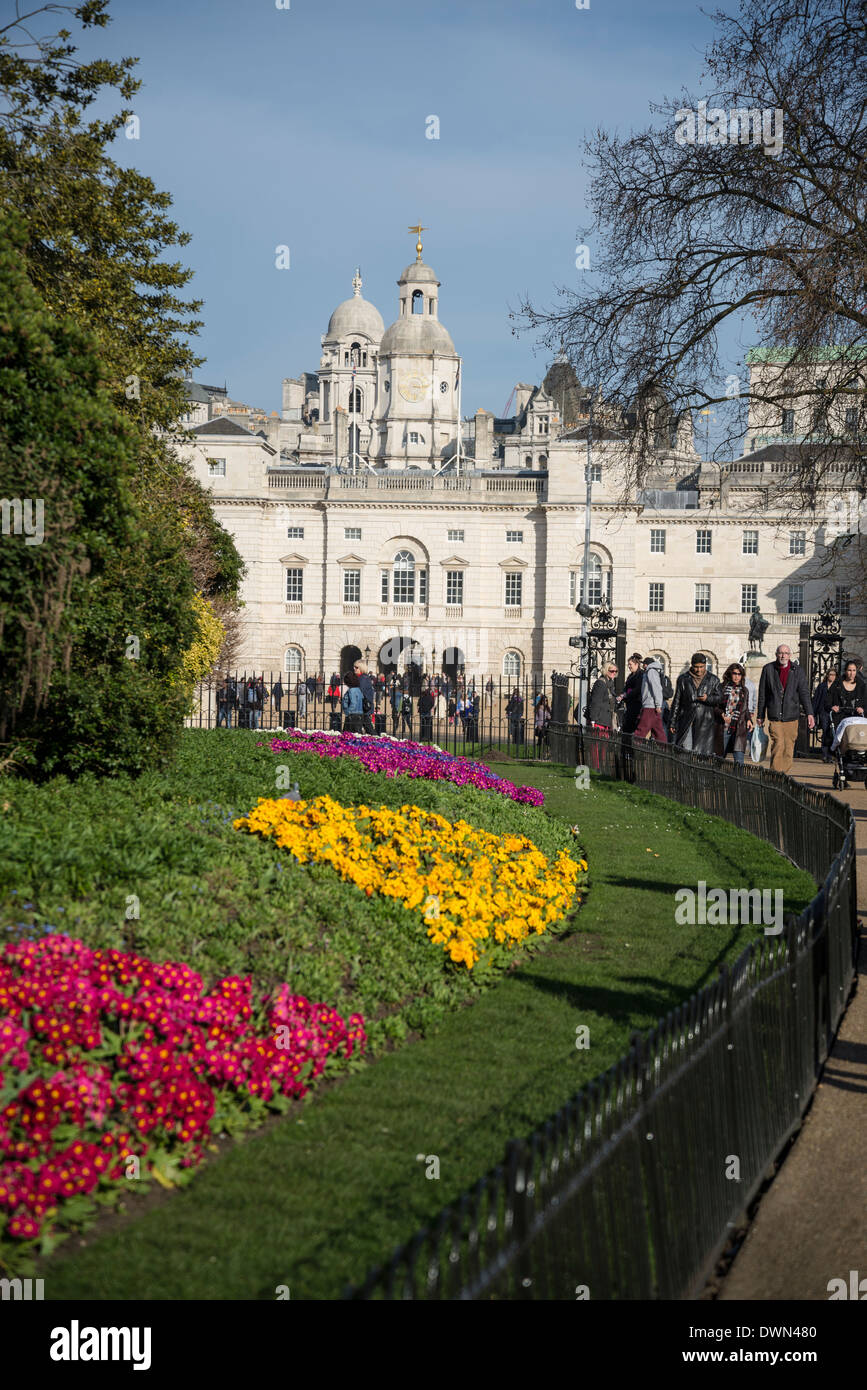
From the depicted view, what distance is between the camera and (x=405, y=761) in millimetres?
13836

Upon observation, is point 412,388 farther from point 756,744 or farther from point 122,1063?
point 122,1063

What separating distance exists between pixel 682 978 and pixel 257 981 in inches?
105

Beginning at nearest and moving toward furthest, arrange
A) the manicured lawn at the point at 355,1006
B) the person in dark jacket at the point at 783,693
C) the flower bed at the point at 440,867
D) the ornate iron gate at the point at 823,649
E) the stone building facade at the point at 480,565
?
the manicured lawn at the point at 355,1006, the flower bed at the point at 440,867, the person in dark jacket at the point at 783,693, the ornate iron gate at the point at 823,649, the stone building facade at the point at 480,565

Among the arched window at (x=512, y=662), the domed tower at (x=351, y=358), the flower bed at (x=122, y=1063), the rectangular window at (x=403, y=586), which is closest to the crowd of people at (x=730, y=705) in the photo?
the flower bed at (x=122, y=1063)

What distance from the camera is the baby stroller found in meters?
17.0

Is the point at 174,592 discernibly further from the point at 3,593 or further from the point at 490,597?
the point at 490,597

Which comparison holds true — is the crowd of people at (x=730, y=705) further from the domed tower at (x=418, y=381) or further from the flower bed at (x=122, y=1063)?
the domed tower at (x=418, y=381)

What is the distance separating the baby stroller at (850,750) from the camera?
17.0m

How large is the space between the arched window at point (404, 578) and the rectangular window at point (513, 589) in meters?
5.09

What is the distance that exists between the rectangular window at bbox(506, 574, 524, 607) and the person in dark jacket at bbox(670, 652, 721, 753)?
49.3m

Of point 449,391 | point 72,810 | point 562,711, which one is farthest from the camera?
point 449,391

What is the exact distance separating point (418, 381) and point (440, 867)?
9258 cm

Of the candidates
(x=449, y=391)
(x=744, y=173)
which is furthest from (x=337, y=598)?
(x=744, y=173)

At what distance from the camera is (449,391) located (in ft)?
325
